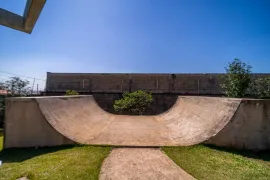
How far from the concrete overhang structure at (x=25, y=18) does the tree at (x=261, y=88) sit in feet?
43.3

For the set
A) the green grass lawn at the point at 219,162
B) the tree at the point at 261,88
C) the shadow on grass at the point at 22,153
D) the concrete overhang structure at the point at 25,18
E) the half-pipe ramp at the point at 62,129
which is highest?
the concrete overhang structure at the point at 25,18

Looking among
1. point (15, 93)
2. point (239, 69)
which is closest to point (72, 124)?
point (239, 69)

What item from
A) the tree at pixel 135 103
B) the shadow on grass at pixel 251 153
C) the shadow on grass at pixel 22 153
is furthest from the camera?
the tree at pixel 135 103

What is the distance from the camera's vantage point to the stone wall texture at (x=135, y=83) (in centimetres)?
1872

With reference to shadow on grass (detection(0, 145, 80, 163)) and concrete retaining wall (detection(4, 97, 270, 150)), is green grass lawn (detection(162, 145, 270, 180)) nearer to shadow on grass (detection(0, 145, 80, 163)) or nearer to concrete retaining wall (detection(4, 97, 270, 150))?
concrete retaining wall (detection(4, 97, 270, 150))

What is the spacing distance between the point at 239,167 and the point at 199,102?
3.84 meters

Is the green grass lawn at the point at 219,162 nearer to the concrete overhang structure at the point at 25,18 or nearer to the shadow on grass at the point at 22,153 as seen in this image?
the shadow on grass at the point at 22,153

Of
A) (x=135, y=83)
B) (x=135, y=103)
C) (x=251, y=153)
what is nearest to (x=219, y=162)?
(x=251, y=153)

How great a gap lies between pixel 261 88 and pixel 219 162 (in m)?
11.2

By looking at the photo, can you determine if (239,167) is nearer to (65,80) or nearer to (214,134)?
(214,134)

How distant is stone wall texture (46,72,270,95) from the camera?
18719mm

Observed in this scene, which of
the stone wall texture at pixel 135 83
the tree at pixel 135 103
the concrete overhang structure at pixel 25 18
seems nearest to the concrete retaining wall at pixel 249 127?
the concrete overhang structure at pixel 25 18

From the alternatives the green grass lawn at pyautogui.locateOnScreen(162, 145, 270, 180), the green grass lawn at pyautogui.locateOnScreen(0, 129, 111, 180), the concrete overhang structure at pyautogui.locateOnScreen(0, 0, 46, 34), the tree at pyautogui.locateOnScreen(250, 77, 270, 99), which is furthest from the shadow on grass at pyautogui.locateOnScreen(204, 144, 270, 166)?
the tree at pyautogui.locateOnScreen(250, 77, 270, 99)

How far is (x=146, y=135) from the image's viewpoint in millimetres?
5691
